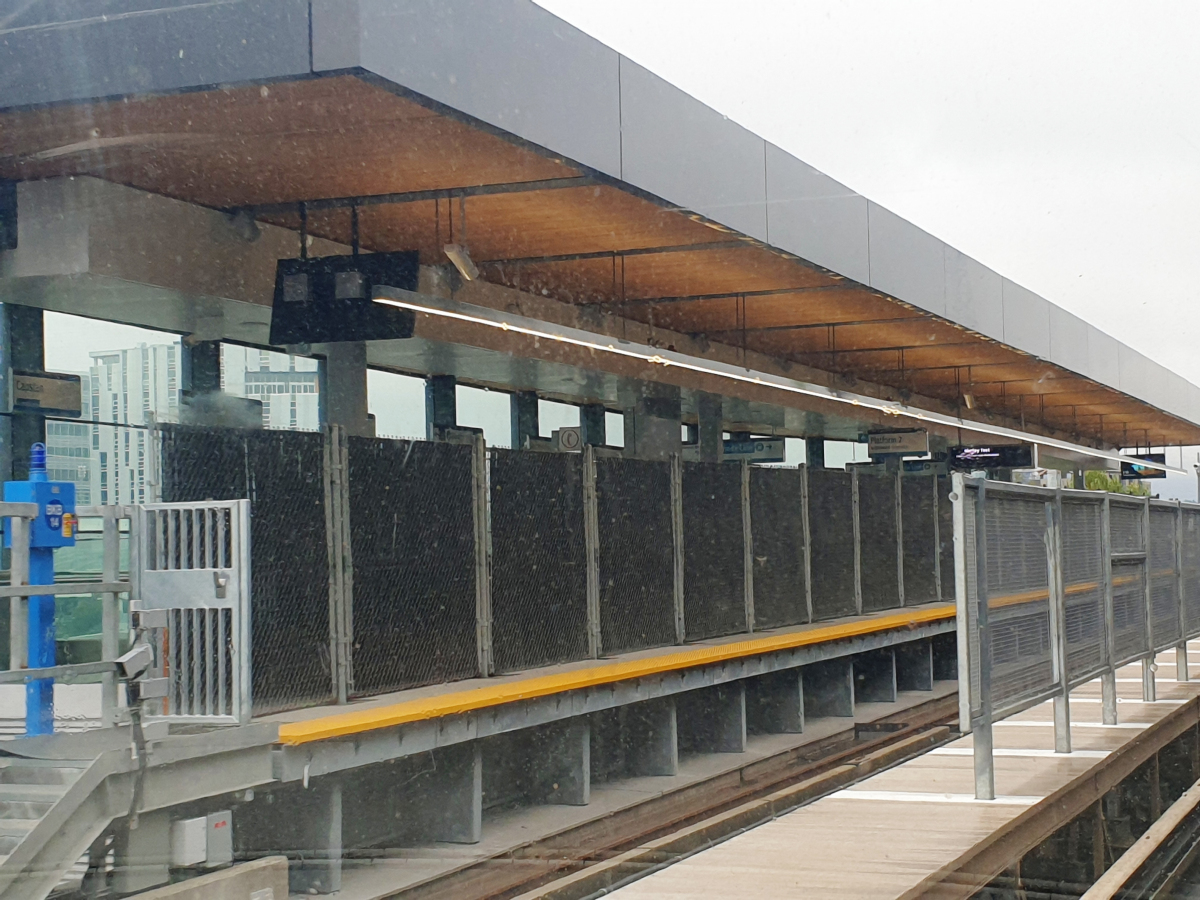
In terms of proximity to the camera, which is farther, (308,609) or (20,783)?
(308,609)

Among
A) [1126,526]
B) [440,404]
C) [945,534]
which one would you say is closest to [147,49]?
[1126,526]

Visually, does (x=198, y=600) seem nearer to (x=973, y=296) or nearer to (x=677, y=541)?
(x=677, y=541)

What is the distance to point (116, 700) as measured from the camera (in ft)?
25.6

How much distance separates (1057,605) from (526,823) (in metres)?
4.75

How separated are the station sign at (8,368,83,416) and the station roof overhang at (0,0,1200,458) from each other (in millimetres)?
2472

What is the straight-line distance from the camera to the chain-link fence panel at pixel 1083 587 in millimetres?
8289

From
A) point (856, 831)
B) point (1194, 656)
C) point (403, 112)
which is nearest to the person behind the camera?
point (856, 831)

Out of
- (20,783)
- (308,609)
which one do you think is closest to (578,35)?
(308,609)

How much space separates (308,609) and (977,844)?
4.88m

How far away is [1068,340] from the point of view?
74.2 ft

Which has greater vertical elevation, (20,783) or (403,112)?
(403,112)

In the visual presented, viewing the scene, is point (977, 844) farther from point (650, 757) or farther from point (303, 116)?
point (650, 757)

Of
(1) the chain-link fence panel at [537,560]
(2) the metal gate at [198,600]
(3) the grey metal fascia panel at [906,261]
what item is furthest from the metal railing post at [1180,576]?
(2) the metal gate at [198,600]

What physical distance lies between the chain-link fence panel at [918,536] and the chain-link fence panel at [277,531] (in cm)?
1216
